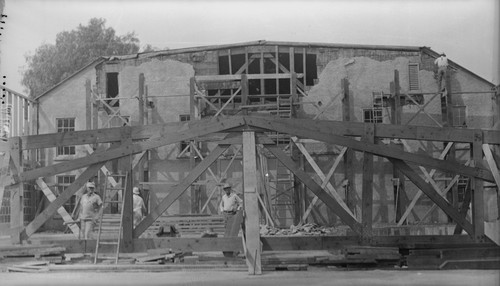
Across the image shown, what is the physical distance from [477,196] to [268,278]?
224 inches

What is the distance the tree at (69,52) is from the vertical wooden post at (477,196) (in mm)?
35775

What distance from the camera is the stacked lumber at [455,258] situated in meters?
13.2

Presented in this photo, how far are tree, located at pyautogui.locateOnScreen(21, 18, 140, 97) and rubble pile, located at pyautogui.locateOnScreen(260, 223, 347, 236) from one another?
2690cm

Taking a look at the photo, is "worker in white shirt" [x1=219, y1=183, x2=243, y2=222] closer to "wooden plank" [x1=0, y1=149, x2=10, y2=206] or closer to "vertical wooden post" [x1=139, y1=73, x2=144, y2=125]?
"wooden plank" [x1=0, y1=149, x2=10, y2=206]

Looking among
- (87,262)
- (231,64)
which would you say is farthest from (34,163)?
(87,262)

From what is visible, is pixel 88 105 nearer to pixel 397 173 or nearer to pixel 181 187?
pixel 397 173

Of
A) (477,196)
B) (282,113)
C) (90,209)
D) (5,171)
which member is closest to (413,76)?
(282,113)

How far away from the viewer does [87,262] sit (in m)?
14.8

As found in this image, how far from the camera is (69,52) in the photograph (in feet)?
154

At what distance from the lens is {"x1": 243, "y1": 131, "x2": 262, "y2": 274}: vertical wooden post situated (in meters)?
12.6

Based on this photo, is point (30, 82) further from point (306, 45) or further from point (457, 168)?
point (457, 168)

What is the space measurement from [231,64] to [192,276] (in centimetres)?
1783

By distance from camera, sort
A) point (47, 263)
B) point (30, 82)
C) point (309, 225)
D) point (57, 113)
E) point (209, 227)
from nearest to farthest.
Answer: point (47, 263) < point (209, 227) < point (309, 225) < point (57, 113) < point (30, 82)

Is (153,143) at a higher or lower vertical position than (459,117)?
lower
